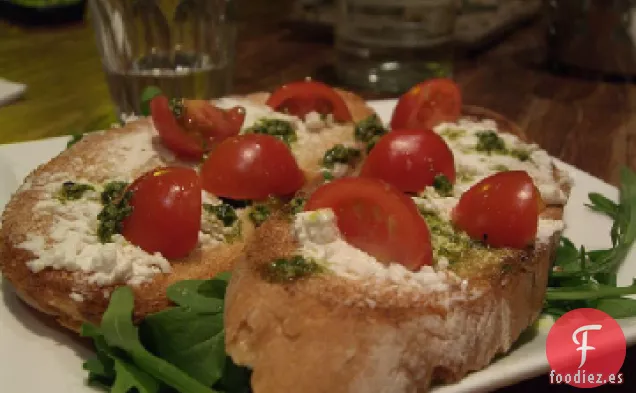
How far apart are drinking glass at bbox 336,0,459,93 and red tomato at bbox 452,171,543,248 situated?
8.84 ft

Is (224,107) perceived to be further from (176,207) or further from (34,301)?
(34,301)

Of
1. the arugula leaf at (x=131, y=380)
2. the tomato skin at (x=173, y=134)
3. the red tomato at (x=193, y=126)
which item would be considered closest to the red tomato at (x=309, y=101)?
the red tomato at (x=193, y=126)

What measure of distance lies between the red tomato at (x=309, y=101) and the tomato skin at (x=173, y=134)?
58 centimetres

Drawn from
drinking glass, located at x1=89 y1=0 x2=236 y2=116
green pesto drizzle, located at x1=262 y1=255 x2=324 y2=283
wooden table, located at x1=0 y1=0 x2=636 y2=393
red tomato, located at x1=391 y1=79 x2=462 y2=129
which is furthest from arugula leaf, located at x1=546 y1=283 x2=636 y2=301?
drinking glass, located at x1=89 y1=0 x2=236 y2=116

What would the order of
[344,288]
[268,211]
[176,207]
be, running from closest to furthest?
1. [344,288]
2. [176,207]
3. [268,211]

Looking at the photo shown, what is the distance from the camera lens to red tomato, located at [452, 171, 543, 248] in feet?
6.46

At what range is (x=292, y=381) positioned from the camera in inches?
63.0

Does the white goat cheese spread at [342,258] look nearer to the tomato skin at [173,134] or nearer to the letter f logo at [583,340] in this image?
the letter f logo at [583,340]

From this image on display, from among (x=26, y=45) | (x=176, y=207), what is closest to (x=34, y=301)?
(x=176, y=207)

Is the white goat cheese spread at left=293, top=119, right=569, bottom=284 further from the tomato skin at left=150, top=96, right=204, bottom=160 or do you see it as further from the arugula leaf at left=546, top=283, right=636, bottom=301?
the tomato skin at left=150, top=96, right=204, bottom=160

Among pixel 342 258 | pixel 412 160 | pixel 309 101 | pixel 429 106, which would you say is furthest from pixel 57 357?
pixel 429 106

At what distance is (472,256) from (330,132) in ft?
3.70

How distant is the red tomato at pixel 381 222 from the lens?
1.82 meters

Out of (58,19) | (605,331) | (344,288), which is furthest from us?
(58,19)
